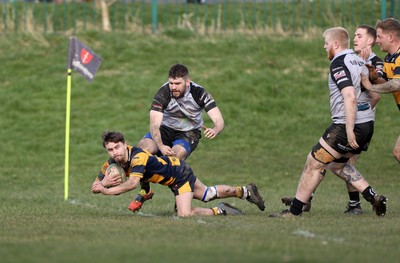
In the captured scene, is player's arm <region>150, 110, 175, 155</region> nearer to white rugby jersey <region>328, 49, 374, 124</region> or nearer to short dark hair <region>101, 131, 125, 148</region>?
short dark hair <region>101, 131, 125, 148</region>

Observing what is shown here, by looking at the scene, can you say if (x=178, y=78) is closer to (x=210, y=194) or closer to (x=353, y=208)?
(x=210, y=194)

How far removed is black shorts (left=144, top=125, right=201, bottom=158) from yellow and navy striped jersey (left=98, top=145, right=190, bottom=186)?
977 mm

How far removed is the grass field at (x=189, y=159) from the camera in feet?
26.8

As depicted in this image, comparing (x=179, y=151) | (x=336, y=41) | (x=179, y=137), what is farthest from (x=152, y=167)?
(x=336, y=41)

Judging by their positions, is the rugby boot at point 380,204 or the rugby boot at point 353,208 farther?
the rugby boot at point 353,208

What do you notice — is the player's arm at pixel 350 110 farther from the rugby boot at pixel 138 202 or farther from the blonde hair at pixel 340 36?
the rugby boot at pixel 138 202

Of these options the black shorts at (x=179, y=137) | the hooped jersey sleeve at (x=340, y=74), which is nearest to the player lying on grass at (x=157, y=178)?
the black shorts at (x=179, y=137)

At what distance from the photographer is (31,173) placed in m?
19.9

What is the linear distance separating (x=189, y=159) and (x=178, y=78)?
28.8 ft

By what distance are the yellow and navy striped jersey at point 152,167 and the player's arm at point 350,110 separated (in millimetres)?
2113

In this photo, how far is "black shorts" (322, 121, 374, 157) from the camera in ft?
36.0

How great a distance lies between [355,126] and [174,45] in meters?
15.3

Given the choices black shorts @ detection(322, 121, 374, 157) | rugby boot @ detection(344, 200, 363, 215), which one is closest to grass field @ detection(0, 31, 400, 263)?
rugby boot @ detection(344, 200, 363, 215)

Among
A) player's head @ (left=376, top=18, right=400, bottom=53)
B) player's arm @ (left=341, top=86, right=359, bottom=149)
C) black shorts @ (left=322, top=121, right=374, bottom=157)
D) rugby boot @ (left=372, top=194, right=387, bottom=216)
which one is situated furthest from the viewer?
player's head @ (left=376, top=18, right=400, bottom=53)
